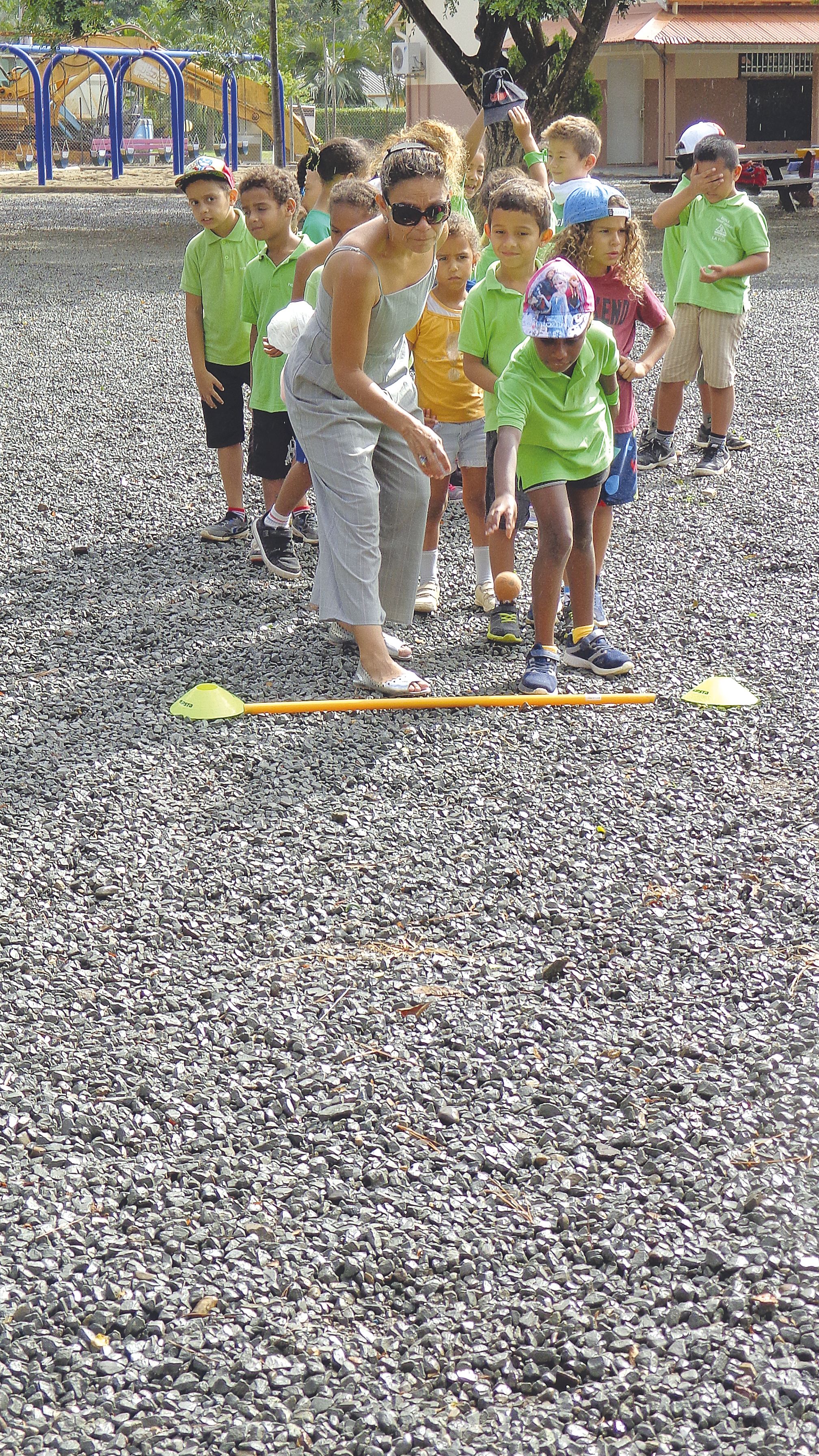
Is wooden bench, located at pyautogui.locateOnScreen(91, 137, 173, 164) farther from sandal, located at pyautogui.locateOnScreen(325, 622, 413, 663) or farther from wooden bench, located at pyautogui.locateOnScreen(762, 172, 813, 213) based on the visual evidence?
sandal, located at pyautogui.locateOnScreen(325, 622, 413, 663)

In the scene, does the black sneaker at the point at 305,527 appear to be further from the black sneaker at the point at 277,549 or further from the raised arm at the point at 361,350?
the raised arm at the point at 361,350

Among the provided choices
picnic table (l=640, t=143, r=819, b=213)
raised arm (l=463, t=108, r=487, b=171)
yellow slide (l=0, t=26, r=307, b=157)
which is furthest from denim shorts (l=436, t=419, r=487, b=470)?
yellow slide (l=0, t=26, r=307, b=157)

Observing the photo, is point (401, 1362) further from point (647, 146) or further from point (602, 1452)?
point (647, 146)

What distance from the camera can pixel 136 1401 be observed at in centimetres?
185

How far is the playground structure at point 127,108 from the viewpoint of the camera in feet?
92.7

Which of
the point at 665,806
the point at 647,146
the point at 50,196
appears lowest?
the point at 665,806

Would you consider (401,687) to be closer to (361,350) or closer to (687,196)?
(361,350)

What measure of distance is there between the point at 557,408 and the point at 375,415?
575mm

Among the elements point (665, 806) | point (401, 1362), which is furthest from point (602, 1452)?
point (665, 806)

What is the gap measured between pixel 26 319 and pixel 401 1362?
12.0 metres

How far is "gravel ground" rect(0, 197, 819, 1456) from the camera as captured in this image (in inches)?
74.5

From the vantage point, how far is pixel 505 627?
4855 mm

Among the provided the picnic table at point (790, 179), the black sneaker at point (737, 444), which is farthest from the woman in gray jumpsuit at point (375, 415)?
Result: the picnic table at point (790, 179)

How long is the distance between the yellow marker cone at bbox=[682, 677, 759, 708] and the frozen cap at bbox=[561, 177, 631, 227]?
1518 millimetres
